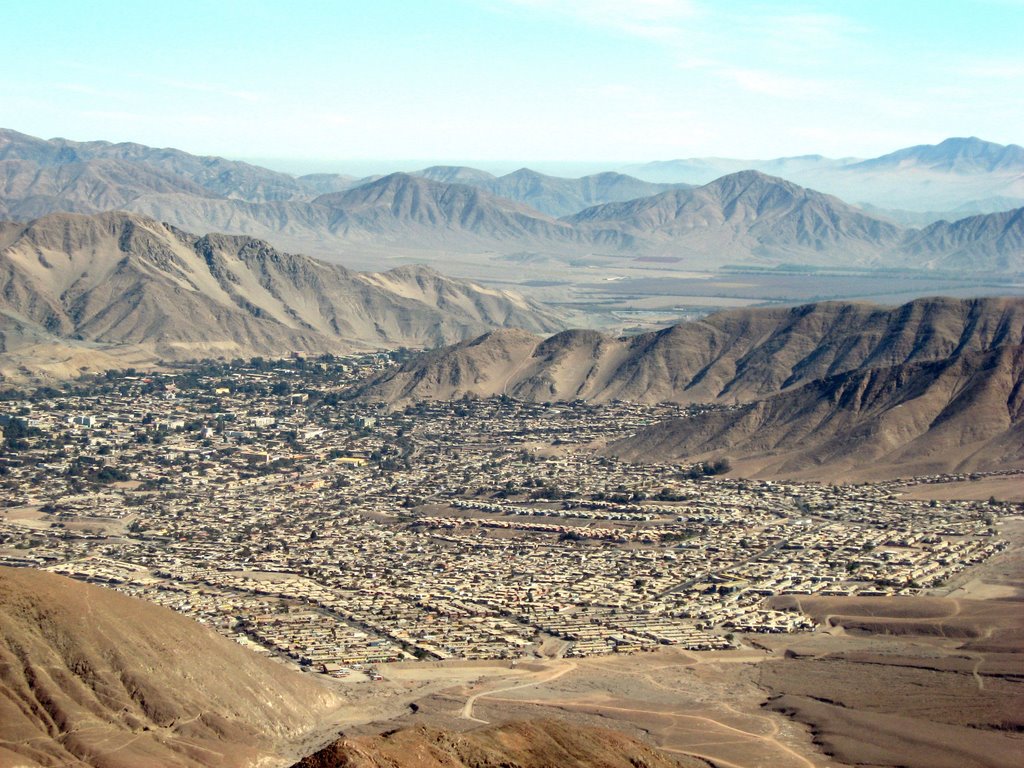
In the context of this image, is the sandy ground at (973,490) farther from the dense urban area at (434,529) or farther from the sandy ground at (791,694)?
the sandy ground at (791,694)

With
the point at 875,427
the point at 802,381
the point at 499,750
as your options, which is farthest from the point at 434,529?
the point at 802,381

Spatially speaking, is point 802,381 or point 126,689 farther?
point 802,381

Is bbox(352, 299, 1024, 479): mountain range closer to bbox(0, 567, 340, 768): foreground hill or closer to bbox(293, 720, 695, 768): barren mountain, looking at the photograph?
bbox(0, 567, 340, 768): foreground hill

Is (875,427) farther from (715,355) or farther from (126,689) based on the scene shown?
(126,689)

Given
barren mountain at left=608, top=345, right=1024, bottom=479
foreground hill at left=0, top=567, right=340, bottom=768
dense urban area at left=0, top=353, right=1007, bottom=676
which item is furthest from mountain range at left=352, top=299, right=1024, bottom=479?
foreground hill at left=0, top=567, right=340, bottom=768

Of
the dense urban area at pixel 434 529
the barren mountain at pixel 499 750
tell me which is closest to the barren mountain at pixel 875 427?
the dense urban area at pixel 434 529

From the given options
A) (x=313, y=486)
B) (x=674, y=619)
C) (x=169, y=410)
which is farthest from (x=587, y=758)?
(x=169, y=410)
